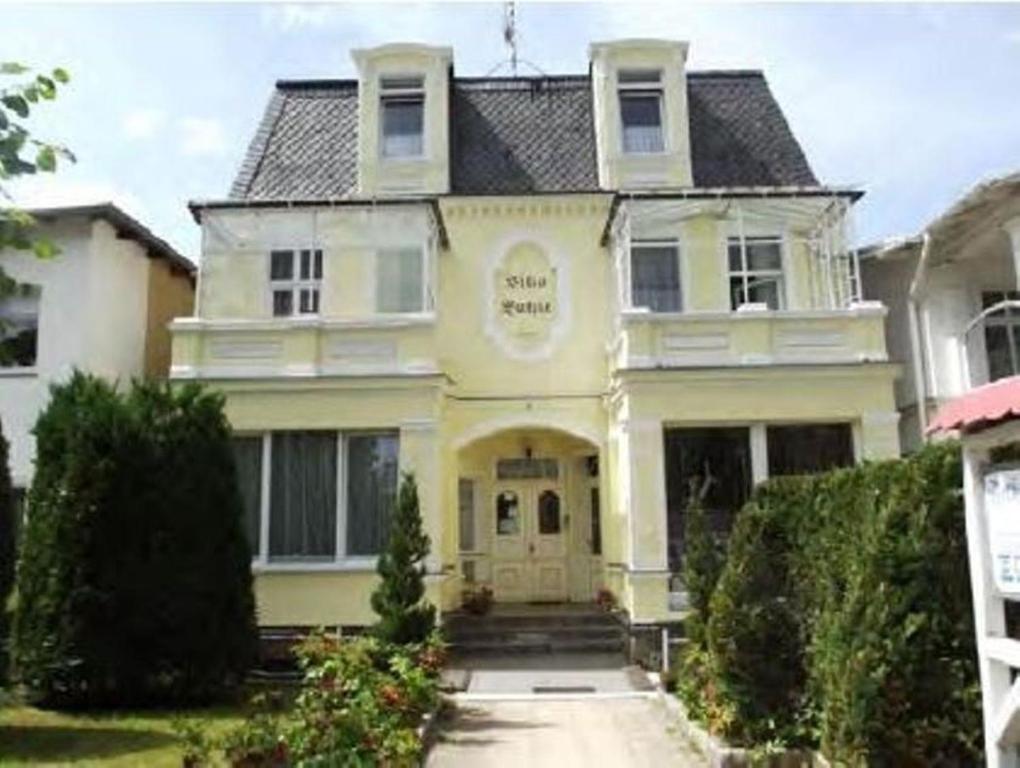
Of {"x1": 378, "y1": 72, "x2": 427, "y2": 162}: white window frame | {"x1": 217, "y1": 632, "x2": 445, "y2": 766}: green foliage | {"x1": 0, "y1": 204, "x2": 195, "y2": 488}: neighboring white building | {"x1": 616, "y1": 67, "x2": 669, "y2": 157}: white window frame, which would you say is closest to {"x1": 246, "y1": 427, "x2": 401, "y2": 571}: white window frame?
{"x1": 0, "y1": 204, "x2": 195, "y2": 488}: neighboring white building

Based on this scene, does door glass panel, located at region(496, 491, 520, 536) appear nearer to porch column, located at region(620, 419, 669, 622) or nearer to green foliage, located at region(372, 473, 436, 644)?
porch column, located at region(620, 419, 669, 622)

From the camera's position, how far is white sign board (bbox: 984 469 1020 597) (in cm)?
550

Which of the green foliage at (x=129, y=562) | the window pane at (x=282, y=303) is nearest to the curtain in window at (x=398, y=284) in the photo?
the window pane at (x=282, y=303)

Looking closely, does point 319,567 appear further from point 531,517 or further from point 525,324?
point 525,324

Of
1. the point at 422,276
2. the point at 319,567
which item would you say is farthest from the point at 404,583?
the point at 422,276

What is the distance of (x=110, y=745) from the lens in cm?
1030

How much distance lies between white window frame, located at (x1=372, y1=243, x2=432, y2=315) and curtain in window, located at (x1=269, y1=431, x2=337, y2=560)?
277 centimetres

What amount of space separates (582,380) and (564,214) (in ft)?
10.1

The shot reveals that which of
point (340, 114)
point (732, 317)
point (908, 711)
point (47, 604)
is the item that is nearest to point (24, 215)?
point (908, 711)

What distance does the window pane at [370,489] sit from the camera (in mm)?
16672

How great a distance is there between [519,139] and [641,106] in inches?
95.4

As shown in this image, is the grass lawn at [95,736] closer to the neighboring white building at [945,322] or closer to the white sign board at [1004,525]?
the white sign board at [1004,525]

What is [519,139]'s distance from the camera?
20.8 m

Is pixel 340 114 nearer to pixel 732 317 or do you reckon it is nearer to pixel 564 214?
pixel 564 214
